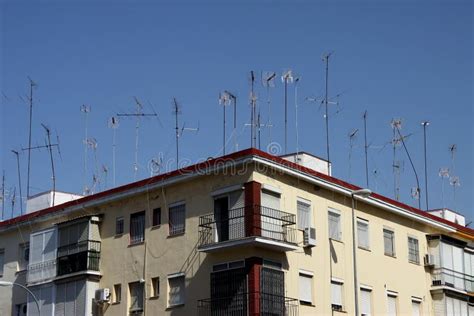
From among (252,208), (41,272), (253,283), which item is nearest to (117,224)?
(41,272)

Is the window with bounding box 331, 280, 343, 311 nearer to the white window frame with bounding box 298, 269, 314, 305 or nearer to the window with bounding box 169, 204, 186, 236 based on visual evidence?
the white window frame with bounding box 298, 269, 314, 305

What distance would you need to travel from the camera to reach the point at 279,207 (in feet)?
143

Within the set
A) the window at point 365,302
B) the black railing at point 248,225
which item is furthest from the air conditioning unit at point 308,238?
the window at point 365,302

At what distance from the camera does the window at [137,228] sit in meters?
47.2

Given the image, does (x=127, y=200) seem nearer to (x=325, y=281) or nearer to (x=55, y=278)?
(x=55, y=278)

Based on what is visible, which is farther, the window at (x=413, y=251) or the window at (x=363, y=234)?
the window at (x=413, y=251)

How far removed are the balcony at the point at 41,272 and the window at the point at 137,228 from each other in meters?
5.57

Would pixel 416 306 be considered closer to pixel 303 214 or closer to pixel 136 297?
pixel 303 214

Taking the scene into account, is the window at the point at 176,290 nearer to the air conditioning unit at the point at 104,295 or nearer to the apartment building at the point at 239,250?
the apartment building at the point at 239,250

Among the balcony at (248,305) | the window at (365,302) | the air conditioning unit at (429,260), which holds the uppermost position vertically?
the air conditioning unit at (429,260)

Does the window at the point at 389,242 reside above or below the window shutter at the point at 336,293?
above

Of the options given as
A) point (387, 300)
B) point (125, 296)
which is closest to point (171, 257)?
point (125, 296)

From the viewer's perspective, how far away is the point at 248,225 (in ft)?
136

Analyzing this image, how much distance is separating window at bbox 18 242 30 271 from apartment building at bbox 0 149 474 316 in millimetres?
92
